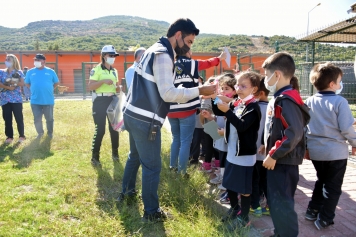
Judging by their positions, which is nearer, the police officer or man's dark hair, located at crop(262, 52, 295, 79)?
man's dark hair, located at crop(262, 52, 295, 79)

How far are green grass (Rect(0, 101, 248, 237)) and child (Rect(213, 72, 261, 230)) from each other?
25cm

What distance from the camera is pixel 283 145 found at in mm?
2344

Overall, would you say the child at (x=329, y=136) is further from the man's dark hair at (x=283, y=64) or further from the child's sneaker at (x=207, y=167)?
the child's sneaker at (x=207, y=167)

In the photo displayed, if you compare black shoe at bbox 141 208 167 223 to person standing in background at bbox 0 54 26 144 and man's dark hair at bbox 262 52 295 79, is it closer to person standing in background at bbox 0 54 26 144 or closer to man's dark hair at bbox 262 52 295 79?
man's dark hair at bbox 262 52 295 79

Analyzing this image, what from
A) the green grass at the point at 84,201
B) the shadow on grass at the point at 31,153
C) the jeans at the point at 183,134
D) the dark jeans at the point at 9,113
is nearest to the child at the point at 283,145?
the green grass at the point at 84,201

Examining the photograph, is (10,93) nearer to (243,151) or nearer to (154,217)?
(154,217)

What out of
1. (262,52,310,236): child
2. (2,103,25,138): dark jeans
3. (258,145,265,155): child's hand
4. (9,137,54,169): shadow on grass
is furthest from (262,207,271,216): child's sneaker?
(2,103,25,138): dark jeans

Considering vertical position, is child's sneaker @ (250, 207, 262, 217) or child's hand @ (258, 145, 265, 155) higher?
child's hand @ (258, 145, 265, 155)

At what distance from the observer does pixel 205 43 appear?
245 feet

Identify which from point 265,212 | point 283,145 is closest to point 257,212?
point 265,212

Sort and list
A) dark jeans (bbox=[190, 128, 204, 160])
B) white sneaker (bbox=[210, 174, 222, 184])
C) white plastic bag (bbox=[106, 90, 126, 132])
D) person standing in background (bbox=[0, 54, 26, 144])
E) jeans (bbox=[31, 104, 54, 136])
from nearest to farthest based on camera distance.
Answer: white sneaker (bbox=[210, 174, 222, 184])
white plastic bag (bbox=[106, 90, 126, 132])
dark jeans (bbox=[190, 128, 204, 160])
person standing in background (bbox=[0, 54, 26, 144])
jeans (bbox=[31, 104, 54, 136])

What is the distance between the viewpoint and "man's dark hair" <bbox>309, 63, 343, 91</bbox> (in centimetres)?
294

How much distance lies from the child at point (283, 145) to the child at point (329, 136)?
571 millimetres

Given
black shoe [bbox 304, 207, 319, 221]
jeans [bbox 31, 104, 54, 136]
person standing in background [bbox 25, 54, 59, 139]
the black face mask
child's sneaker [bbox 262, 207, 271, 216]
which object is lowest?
child's sneaker [bbox 262, 207, 271, 216]
